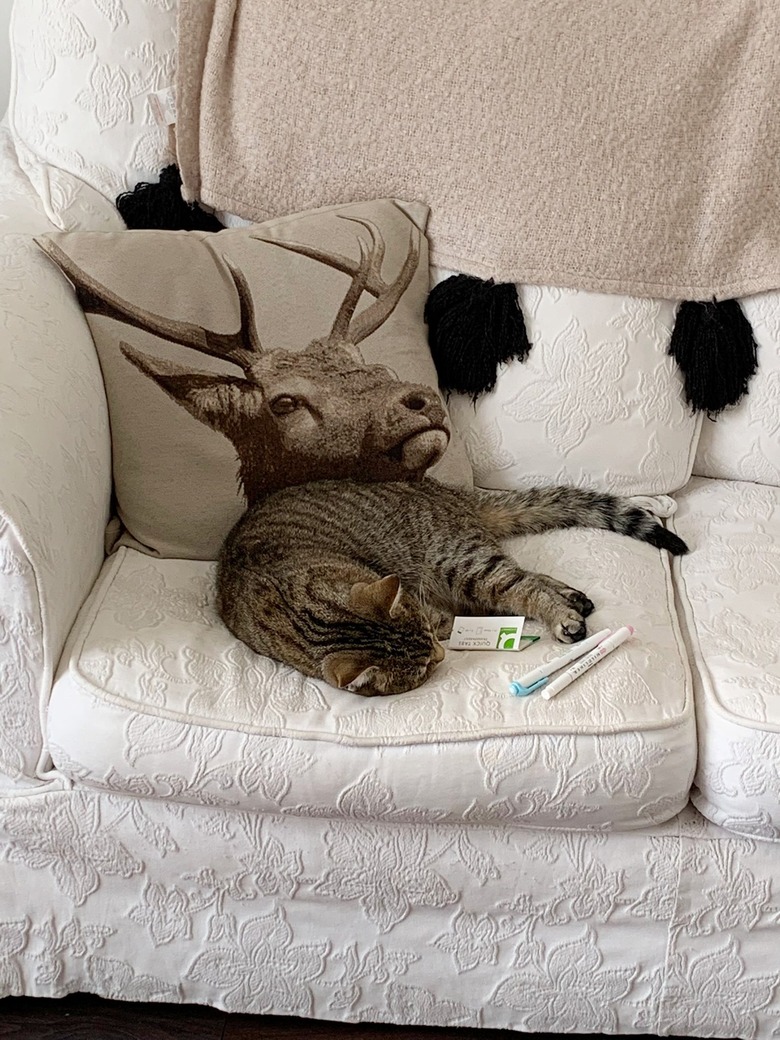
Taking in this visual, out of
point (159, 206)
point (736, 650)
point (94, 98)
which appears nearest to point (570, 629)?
point (736, 650)

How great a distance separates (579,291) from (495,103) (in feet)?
1.05

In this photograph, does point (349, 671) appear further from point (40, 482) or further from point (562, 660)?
point (40, 482)

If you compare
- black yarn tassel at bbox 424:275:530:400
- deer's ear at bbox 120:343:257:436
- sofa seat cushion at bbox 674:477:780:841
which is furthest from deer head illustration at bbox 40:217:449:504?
sofa seat cushion at bbox 674:477:780:841

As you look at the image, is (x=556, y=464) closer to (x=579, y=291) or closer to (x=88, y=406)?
(x=579, y=291)

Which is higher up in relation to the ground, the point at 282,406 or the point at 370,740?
the point at 282,406

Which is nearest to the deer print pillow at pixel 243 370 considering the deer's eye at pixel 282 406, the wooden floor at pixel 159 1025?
the deer's eye at pixel 282 406

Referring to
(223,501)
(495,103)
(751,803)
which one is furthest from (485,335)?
(751,803)

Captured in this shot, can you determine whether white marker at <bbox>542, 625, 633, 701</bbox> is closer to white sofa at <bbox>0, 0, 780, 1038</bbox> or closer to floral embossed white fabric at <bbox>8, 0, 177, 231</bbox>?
white sofa at <bbox>0, 0, 780, 1038</bbox>

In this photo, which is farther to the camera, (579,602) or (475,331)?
(475,331)

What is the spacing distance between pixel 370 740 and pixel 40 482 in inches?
19.7

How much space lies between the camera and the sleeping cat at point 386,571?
4.44 feet

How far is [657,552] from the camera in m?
1.61

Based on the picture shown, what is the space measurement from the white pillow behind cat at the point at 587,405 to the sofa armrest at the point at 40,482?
605 millimetres

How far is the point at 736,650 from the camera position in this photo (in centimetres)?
138
